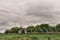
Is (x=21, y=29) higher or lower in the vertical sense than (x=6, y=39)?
higher

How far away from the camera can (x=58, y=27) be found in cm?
6606

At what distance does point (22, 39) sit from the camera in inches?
1061

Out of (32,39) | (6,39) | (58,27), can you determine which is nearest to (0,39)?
(6,39)

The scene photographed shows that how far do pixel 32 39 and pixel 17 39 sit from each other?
2.66 meters

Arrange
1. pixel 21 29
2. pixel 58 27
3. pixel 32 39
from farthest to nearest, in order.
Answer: pixel 58 27, pixel 21 29, pixel 32 39

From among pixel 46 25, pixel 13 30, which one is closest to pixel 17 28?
pixel 13 30

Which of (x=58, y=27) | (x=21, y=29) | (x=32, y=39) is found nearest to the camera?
(x=32, y=39)

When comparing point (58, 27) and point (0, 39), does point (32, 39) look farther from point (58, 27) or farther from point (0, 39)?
point (58, 27)

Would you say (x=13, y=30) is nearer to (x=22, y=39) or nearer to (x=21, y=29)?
(x=21, y=29)

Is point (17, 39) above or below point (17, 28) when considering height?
below

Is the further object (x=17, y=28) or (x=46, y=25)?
(x=46, y=25)

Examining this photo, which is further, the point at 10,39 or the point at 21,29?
the point at 21,29

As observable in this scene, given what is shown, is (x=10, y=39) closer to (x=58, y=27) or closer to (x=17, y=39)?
(x=17, y=39)

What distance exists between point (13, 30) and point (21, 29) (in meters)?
3.96
